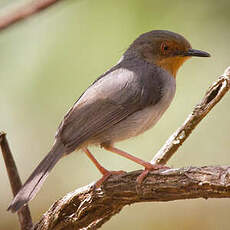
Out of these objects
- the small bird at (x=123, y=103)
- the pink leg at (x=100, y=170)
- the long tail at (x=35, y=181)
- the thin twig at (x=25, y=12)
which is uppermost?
the thin twig at (x=25, y=12)

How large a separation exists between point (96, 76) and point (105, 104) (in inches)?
21.1

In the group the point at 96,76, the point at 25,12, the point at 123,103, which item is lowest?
the point at 123,103

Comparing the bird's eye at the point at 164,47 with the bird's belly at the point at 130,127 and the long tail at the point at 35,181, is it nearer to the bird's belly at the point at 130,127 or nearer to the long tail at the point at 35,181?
the bird's belly at the point at 130,127

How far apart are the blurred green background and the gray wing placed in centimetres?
30

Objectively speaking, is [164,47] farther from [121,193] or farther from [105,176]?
[121,193]

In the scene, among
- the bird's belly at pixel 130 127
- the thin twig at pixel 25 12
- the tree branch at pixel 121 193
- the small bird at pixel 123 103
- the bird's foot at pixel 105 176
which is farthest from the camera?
the bird's belly at pixel 130 127

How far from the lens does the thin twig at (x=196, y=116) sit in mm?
4012

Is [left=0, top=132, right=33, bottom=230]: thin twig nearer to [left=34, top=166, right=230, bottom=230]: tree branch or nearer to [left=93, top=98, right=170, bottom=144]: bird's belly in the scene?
[left=34, top=166, right=230, bottom=230]: tree branch

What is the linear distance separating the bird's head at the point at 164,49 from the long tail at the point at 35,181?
1490 mm

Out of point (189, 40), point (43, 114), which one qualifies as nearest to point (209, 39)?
point (189, 40)

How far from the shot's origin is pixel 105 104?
4.57 m

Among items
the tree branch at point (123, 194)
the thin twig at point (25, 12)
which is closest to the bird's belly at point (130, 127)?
the tree branch at point (123, 194)

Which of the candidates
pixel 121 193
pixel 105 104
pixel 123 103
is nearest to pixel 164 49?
pixel 123 103

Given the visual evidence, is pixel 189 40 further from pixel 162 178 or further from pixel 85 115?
pixel 162 178
